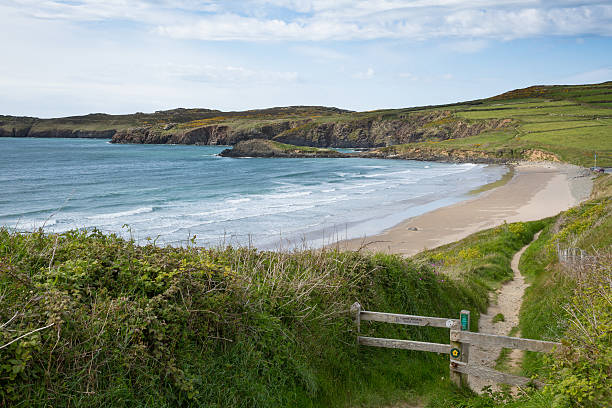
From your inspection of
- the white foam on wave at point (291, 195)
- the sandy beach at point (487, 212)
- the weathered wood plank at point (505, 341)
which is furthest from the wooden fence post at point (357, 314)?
the white foam on wave at point (291, 195)

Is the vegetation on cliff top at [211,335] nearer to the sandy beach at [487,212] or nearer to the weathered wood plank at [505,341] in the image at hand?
the weathered wood plank at [505,341]

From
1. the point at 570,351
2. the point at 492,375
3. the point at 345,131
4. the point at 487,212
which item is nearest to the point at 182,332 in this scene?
the point at 492,375

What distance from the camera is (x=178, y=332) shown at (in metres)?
5.14

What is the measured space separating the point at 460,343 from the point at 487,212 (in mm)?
33965

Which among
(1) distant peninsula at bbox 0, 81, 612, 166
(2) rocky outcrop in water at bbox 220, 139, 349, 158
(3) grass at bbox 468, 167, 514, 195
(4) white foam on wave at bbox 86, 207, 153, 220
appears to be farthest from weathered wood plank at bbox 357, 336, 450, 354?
(2) rocky outcrop in water at bbox 220, 139, 349, 158

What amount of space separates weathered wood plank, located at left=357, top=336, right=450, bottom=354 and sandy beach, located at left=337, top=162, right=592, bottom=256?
939 cm

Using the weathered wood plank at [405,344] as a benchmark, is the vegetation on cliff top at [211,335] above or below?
above

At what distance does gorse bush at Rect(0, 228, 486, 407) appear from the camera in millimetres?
4242

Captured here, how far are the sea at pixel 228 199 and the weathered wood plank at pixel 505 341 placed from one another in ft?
22.8

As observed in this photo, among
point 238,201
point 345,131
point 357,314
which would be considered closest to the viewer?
point 357,314

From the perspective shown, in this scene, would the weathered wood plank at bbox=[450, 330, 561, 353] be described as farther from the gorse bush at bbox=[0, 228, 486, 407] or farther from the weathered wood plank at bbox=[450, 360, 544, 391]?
→ the gorse bush at bbox=[0, 228, 486, 407]

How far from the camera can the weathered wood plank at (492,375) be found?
624cm

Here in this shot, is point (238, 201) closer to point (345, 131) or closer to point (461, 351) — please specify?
point (461, 351)

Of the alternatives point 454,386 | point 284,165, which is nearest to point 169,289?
point 454,386
